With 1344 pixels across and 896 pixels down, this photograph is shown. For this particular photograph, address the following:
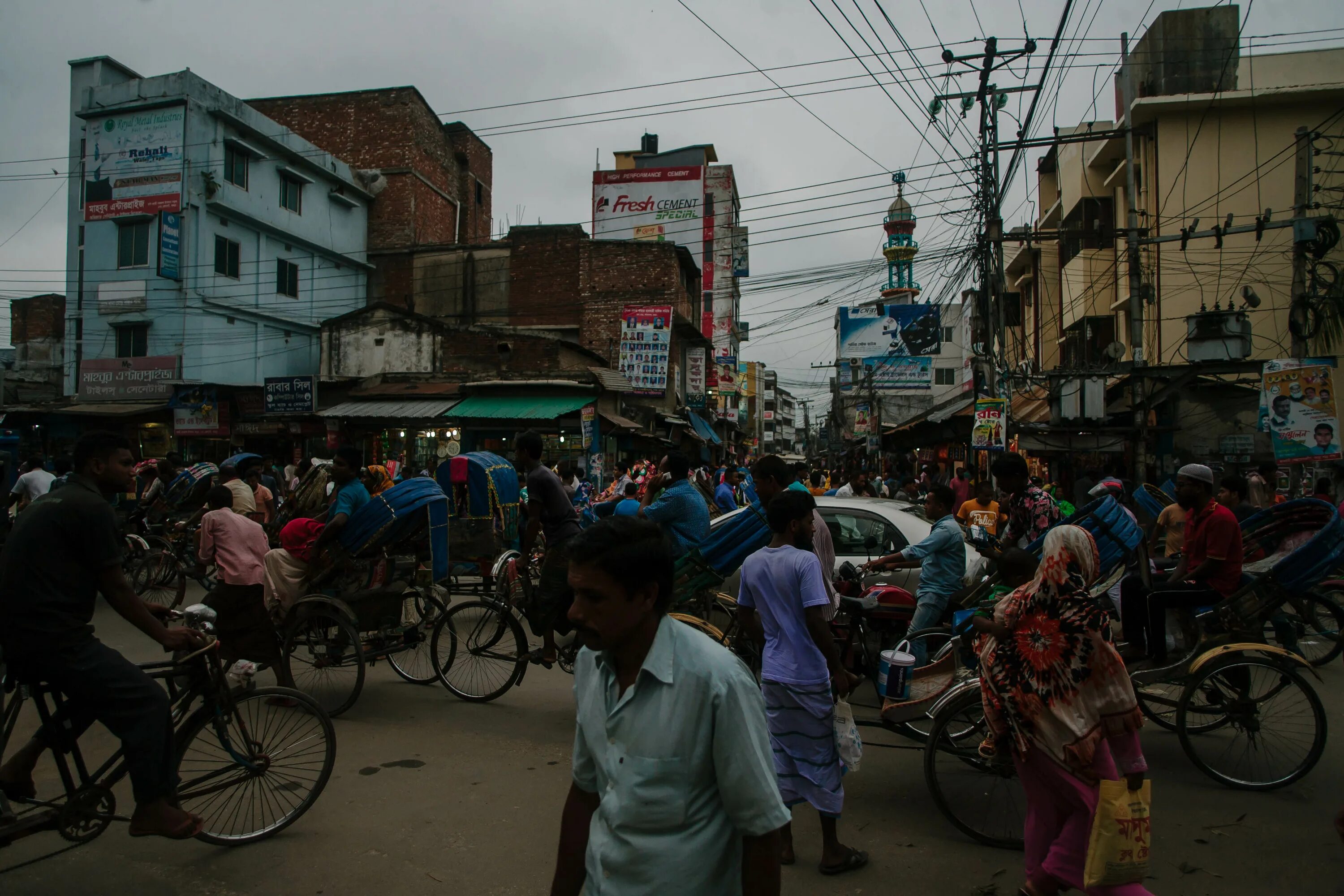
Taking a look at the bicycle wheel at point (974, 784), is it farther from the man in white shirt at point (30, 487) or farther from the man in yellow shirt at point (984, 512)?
the man in white shirt at point (30, 487)

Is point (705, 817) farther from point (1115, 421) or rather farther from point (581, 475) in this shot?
point (1115, 421)

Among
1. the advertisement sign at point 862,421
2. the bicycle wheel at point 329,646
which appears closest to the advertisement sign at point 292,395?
the bicycle wheel at point 329,646

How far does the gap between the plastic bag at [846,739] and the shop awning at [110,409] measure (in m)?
26.9

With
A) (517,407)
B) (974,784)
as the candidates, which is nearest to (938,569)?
(974,784)

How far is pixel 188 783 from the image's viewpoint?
3715 mm

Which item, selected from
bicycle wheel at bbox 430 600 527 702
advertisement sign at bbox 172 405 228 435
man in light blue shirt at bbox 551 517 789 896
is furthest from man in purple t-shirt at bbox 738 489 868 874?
advertisement sign at bbox 172 405 228 435

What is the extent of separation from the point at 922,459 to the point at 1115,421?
17.3 meters

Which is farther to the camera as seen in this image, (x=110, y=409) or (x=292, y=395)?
(x=110, y=409)

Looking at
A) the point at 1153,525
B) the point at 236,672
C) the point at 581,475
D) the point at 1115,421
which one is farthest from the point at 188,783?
the point at 1115,421

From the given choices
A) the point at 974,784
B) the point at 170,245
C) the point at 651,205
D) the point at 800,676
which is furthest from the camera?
the point at 651,205

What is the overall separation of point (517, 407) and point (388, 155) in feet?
53.0

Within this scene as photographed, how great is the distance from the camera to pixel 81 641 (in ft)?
10.7

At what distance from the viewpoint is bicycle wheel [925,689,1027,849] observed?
4.04 m

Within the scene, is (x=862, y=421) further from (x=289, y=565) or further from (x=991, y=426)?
(x=289, y=565)
